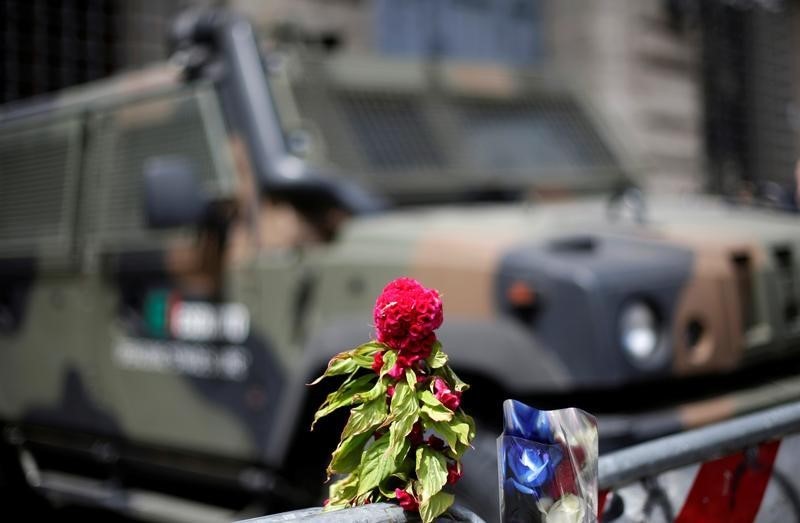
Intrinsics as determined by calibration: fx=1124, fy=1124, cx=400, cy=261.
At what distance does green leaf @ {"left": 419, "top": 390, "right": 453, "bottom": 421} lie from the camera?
143 centimetres

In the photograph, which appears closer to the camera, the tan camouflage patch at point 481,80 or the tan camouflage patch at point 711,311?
the tan camouflage patch at point 711,311

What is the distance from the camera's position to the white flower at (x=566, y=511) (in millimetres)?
1422

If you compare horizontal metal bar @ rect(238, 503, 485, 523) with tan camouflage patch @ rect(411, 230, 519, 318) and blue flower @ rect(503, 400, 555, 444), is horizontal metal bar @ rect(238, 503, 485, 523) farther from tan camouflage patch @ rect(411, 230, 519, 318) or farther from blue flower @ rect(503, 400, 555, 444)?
tan camouflage patch @ rect(411, 230, 519, 318)

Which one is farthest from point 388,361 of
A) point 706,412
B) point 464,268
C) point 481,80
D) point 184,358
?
point 481,80

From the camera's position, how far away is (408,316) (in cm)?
143

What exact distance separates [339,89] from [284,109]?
31 cm

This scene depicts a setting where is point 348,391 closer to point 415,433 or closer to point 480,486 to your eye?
point 415,433

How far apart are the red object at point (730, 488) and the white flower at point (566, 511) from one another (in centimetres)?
55

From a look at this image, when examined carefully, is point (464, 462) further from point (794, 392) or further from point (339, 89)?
point (339, 89)

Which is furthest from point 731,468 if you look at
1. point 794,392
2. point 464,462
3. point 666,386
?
point 794,392

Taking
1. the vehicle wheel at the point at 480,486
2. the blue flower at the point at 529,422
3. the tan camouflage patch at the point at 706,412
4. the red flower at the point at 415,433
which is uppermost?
the blue flower at the point at 529,422

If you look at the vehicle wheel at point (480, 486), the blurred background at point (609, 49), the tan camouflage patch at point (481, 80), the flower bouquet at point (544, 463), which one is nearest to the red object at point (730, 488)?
the vehicle wheel at point (480, 486)

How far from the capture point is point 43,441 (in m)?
4.36

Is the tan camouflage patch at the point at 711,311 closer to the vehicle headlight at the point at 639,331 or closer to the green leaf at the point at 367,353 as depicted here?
the vehicle headlight at the point at 639,331
